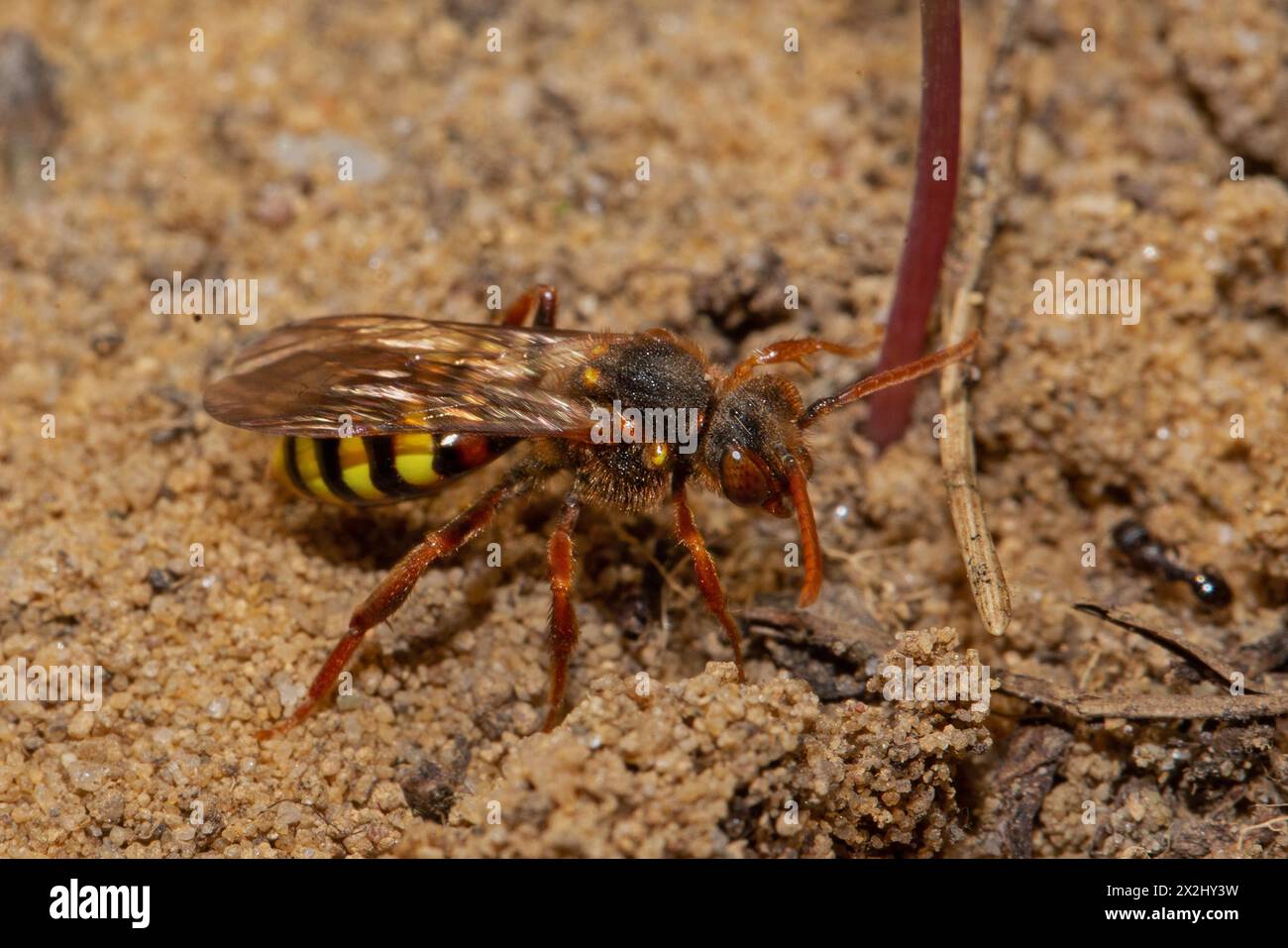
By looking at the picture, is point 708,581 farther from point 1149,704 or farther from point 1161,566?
point 1161,566

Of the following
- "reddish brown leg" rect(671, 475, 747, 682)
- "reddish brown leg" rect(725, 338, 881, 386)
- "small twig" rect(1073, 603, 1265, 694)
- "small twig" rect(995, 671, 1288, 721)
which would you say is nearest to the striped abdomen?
"reddish brown leg" rect(671, 475, 747, 682)

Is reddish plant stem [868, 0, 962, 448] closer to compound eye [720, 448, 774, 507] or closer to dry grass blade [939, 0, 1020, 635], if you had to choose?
dry grass blade [939, 0, 1020, 635]

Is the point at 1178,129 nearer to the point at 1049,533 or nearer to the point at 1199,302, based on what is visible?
the point at 1199,302

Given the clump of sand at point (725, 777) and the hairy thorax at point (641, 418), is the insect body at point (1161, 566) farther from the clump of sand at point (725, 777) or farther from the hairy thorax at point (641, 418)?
the hairy thorax at point (641, 418)

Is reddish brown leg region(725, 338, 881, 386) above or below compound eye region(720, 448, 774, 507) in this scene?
above

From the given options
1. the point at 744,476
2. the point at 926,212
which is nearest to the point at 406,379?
the point at 744,476

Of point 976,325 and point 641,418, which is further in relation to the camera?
point 976,325

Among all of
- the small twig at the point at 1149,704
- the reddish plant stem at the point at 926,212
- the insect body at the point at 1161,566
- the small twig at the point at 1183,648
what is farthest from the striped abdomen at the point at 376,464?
the insect body at the point at 1161,566
